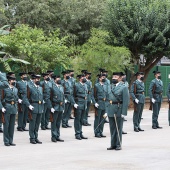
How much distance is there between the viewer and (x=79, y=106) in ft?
57.8

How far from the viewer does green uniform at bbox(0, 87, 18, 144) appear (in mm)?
15802

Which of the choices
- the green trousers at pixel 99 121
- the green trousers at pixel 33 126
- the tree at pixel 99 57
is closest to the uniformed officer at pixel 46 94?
the green trousers at pixel 99 121

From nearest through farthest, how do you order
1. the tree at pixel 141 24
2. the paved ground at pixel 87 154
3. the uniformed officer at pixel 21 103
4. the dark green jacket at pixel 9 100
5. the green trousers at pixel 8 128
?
the paved ground at pixel 87 154
the green trousers at pixel 8 128
the dark green jacket at pixel 9 100
the uniformed officer at pixel 21 103
the tree at pixel 141 24

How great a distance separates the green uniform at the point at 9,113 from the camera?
1580 centimetres

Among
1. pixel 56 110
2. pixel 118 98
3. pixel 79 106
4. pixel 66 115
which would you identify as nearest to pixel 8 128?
pixel 56 110

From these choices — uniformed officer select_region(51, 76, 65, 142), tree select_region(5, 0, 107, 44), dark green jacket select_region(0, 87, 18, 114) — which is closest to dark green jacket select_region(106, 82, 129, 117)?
uniformed officer select_region(51, 76, 65, 142)

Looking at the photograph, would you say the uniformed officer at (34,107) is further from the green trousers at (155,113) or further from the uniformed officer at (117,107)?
Result: the green trousers at (155,113)

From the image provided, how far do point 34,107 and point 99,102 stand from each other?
294 centimetres

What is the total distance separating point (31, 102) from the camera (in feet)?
54.5

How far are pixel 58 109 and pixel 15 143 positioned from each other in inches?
59.7

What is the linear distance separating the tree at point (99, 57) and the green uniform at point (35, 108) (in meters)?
9.60

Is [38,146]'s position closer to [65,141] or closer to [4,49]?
[65,141]

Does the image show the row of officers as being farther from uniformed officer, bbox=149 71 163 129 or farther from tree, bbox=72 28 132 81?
tree, bbox=72 28 132 81

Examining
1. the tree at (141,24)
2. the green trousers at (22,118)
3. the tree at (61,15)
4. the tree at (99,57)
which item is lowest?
the green trousers at (22,118)
